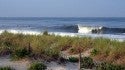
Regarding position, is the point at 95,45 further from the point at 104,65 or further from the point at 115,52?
the point at 104,65

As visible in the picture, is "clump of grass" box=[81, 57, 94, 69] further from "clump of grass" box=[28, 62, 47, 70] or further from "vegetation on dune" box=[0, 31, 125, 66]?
"clump of grass" box=[28, 62, 47, 70]

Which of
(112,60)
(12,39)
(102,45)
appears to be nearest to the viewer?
(112,60)

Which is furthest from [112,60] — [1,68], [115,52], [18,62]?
[1,68]

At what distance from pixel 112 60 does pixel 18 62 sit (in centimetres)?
353

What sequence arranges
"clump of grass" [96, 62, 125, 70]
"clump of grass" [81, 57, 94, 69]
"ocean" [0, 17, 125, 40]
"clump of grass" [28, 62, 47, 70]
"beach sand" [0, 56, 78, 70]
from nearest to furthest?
"clump of grass" [28, 62, 47, 70] → "beach sand" [0, 56, 78, 70] → "clump of grass" [96, 62, 125, 70] → "clump of grass" [81, 57, 94, 69] → "ocean" [0, 17, 125, 40]

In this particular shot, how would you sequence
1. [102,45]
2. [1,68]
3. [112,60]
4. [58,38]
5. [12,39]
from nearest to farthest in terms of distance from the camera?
1. [1,68]
2. [112,60]
3. [102,45]
4. [12,39]
5. [58,38]

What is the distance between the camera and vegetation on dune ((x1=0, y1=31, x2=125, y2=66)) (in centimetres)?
1192

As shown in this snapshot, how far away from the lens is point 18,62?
11.5 metres

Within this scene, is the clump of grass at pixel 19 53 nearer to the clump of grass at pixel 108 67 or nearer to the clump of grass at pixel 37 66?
the clump of grass at pixel 37 66

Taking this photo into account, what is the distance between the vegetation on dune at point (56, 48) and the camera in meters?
11.9

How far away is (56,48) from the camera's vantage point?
50.2 ft

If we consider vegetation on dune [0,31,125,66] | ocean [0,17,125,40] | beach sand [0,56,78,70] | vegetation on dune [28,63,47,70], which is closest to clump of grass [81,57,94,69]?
beach sand [0,56,78,70]

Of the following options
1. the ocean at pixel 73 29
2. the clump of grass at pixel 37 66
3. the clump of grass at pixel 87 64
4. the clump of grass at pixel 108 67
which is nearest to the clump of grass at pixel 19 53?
the clump of grass at pixel 37 66

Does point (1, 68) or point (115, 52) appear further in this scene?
point (115, 52)
